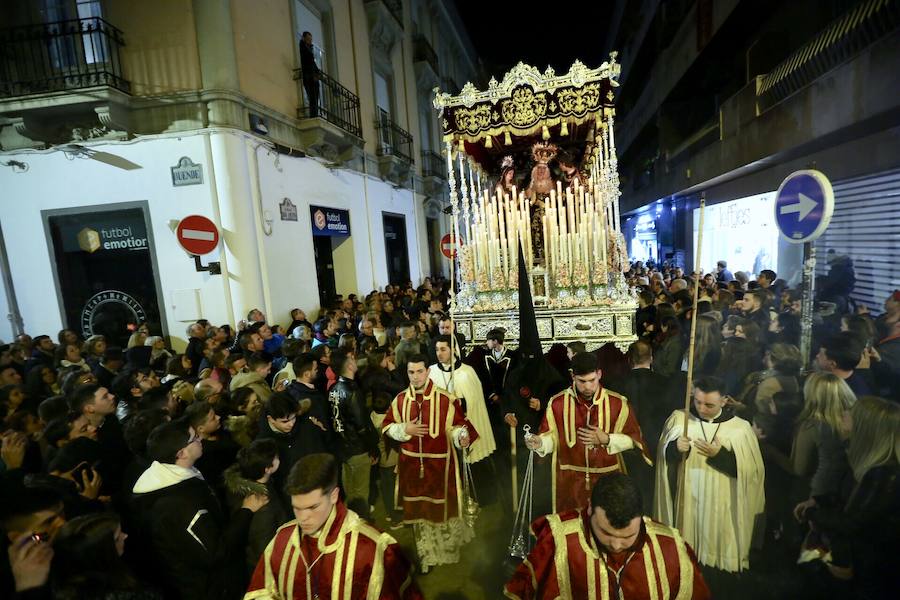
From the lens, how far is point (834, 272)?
24.6ft

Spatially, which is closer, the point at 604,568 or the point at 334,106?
the point at 604,568

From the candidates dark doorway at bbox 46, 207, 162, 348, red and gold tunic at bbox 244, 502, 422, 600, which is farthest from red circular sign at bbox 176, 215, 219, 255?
red and gold tunic at bbox 244, 502, 422, 600

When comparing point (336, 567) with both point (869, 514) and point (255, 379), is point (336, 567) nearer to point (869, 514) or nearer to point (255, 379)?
point (869, 514)

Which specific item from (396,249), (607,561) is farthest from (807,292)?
(396,249)

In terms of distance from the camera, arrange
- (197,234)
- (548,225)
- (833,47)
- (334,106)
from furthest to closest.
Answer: (334,106) → (548,225) → (833,47) → (197,234)

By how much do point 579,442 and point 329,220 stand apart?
8.81 meters

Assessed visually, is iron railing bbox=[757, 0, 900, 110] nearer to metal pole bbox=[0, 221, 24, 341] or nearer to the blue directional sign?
the blue directional sign

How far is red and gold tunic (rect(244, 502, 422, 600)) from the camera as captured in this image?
1.94 meters

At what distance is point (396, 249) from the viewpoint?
599 inches

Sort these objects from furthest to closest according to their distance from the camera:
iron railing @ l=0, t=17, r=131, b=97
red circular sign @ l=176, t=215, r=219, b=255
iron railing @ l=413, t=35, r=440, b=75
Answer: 1. iron railing @ l=413, t=35, r=440, b=75
2. iron railing @ l=0, t=17, r=131, b=97
3. red circular sign @ l=176, t=215, r=219, b=255

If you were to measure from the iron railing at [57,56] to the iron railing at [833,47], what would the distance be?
1101cm

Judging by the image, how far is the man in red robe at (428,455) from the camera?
3486mm

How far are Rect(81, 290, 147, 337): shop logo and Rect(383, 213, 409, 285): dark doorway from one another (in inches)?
274

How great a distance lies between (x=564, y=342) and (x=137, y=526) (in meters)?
5.79
